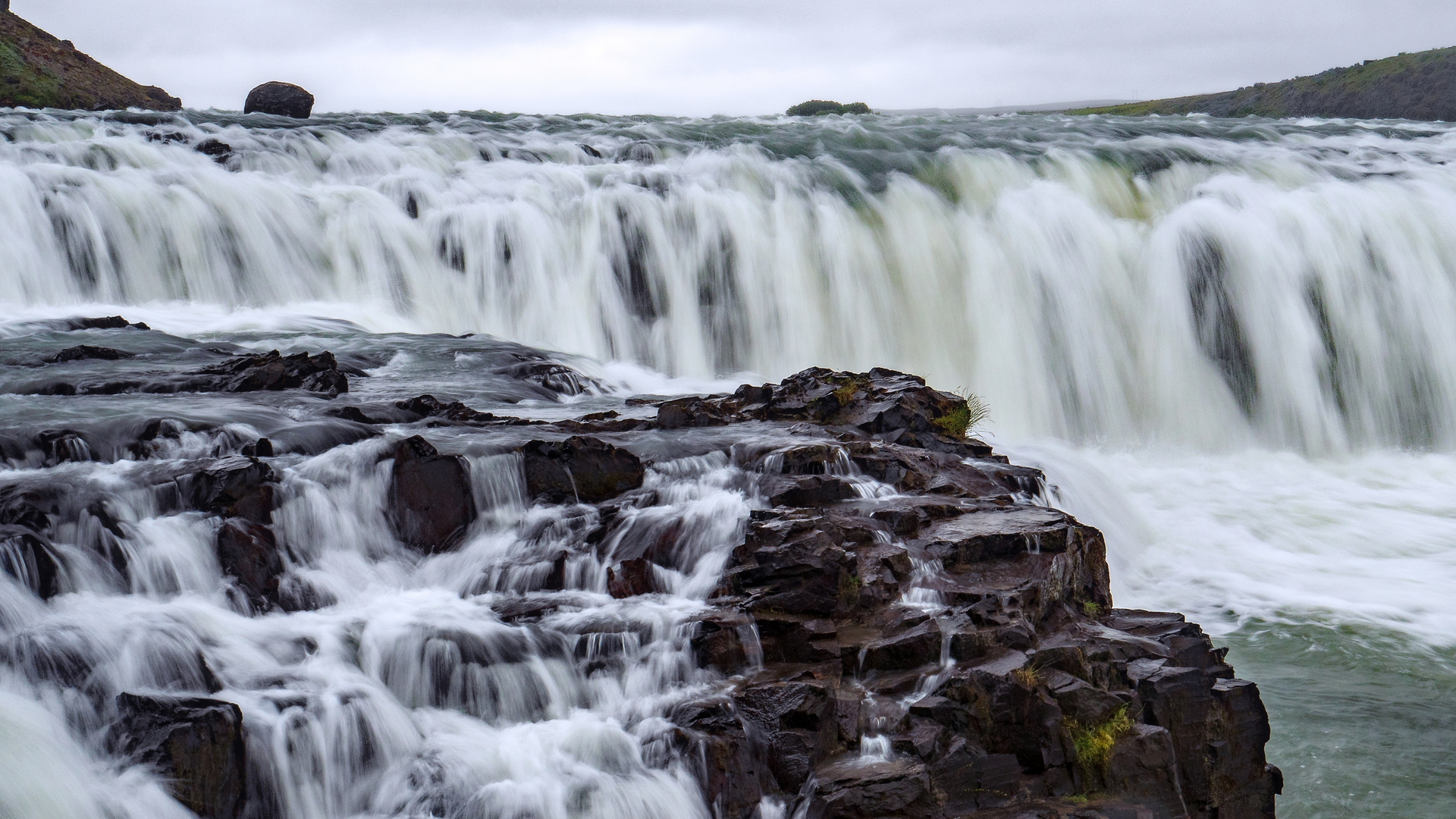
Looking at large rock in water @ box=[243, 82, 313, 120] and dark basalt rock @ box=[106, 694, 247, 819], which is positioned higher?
large rock in water @ box=[243, 82, 313, 120]

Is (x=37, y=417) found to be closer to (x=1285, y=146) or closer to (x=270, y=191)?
(x=270, y=191)

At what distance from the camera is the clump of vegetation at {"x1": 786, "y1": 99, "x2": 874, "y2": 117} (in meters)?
40.5

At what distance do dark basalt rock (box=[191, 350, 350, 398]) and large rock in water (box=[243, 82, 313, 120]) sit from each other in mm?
16631

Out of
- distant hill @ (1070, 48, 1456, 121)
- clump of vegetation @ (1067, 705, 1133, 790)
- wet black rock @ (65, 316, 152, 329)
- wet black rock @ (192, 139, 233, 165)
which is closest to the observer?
clump of vegetation @ (1067, 705, 1133, 790)

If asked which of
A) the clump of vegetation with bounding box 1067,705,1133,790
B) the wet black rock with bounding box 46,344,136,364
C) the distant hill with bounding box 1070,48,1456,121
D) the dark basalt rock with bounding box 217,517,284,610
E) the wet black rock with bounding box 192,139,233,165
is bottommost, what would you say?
the clump of vegetation with bounding box 1067,705,1133,790

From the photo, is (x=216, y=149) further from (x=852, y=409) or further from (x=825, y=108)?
(x=825, y=108)

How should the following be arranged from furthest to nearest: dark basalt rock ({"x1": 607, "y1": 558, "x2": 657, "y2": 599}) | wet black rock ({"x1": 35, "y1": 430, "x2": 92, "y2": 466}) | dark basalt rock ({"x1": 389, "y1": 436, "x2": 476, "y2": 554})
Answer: wet black rock ({"x1": 35, "y1": 430, "x2": 92, "y2": 466})
dark basalt rock ({"x1": 389, "y1": 436, "x2": 476, "y2": 554})
dark basalt rock ({"x1": 607, "y1": 558, "x2": 657, "y2": 599})

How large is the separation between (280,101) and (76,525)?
67.7 ft

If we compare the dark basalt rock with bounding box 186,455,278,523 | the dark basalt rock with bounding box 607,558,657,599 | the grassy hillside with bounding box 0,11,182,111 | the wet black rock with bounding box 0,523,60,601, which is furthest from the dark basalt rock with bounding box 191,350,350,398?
the grassy hillside with bounding box 0,11,182,111

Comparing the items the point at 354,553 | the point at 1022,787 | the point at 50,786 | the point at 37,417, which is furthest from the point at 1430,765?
the point at 37,417

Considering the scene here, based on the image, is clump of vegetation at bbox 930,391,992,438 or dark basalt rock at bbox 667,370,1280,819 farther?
clump of vegetation at bbox 930,391,992,438

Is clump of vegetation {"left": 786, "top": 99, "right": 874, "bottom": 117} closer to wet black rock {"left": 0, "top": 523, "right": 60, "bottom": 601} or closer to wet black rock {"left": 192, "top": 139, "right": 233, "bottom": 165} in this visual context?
wet black rock {"left": 192, "top": 139, "right": 233, "bottom": 165}

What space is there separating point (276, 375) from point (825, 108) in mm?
34506

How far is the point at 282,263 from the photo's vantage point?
15070 millimetres
